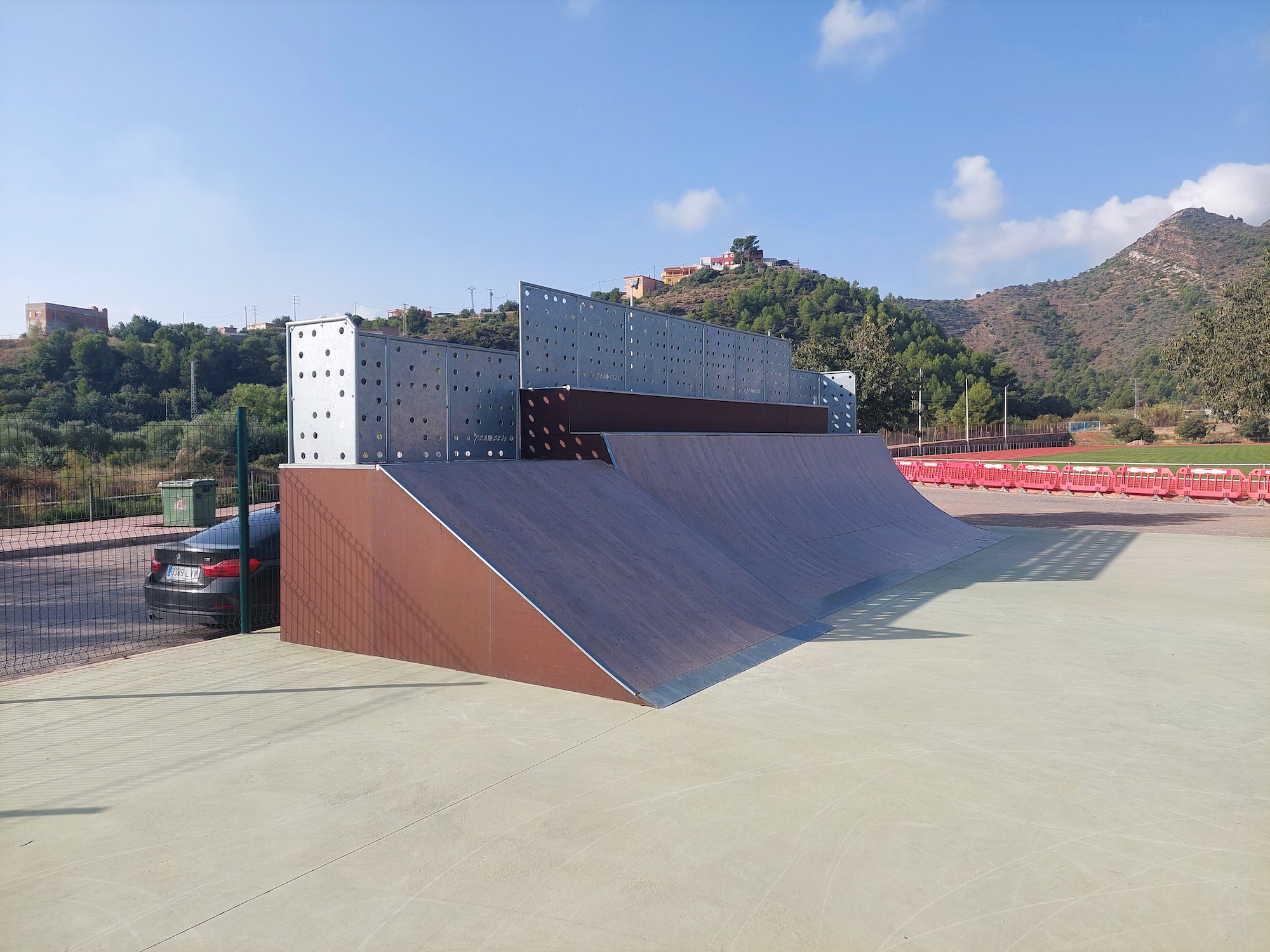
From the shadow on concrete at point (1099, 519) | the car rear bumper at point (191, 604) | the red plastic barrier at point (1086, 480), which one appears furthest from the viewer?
the red plastic barrier at point (1086, 480)

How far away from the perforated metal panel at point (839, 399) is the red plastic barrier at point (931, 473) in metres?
13.2

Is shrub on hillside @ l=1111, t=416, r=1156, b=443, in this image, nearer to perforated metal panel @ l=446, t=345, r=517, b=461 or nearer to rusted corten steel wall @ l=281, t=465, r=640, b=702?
perforated metal panel @ l=446, t=345, r=517, b=461

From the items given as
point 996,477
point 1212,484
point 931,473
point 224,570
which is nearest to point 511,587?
point 224,570

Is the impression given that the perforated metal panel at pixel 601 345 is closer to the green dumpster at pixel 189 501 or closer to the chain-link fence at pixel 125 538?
the chain-link fence at pixel 125 538

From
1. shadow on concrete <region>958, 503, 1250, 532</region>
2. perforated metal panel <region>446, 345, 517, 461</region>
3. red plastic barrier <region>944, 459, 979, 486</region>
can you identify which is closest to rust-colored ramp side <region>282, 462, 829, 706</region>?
perforated metal panel <region>446, 345, 517, 461</region>

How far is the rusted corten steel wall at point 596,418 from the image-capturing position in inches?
356

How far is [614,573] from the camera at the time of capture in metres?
6.69

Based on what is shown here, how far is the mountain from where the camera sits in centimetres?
12669

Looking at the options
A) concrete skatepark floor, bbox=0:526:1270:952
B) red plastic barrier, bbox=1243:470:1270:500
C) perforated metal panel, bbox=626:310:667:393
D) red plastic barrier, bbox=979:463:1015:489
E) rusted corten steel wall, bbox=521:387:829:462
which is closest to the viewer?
concrete skatepark floor, bbox=0:526:1270:952

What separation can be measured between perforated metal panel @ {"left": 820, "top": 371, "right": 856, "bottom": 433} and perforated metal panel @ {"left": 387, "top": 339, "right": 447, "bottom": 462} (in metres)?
12.4

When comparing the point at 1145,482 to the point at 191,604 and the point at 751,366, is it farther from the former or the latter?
the point at 191,604

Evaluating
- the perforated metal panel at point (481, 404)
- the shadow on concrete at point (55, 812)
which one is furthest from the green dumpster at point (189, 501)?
the shadow on concrete at point (55, 812)

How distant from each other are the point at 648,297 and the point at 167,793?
444ft

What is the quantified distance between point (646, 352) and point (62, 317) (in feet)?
371
